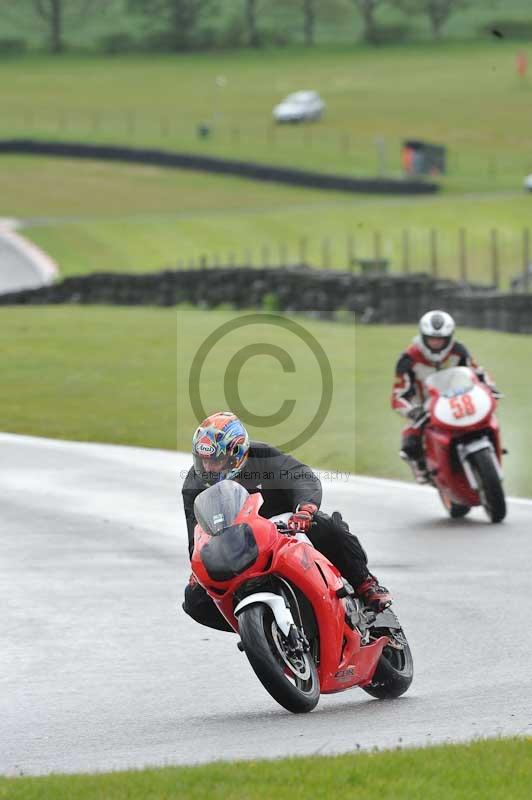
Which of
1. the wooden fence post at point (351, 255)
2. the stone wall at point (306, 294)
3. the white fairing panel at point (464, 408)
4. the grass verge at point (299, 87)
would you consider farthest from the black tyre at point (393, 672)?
the grass verge at point (299, 87)

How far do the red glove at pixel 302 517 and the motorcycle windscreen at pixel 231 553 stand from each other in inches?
12.5

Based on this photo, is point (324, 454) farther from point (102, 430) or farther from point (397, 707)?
point (397, 707)

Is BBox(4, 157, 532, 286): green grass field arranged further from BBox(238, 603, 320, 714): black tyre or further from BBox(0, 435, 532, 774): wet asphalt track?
BBox(238, 603, 320, 714): black tyre

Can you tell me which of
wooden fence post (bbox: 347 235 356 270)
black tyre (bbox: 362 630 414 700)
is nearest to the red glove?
black tyre (bbox: 362 630 414 700)

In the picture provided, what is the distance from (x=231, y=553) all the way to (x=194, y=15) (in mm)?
129590

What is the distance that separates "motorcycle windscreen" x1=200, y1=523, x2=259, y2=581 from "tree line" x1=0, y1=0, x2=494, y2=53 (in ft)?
403

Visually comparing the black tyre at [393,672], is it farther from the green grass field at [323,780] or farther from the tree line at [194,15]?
Answer: the tree line at [194,15]

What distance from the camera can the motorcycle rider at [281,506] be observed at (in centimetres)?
775

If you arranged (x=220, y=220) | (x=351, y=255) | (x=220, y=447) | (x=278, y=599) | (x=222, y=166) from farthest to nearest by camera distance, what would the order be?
(x=222, y=166), (x=220, y=220), (x=351, y=255), (x=220, y=447), (x=278, y=599)

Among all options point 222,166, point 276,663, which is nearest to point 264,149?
point 222,166

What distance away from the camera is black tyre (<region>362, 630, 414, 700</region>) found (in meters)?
8.00

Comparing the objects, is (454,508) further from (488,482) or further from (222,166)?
(222,166)

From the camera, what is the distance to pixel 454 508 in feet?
45.3

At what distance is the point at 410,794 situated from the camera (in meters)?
5.95
